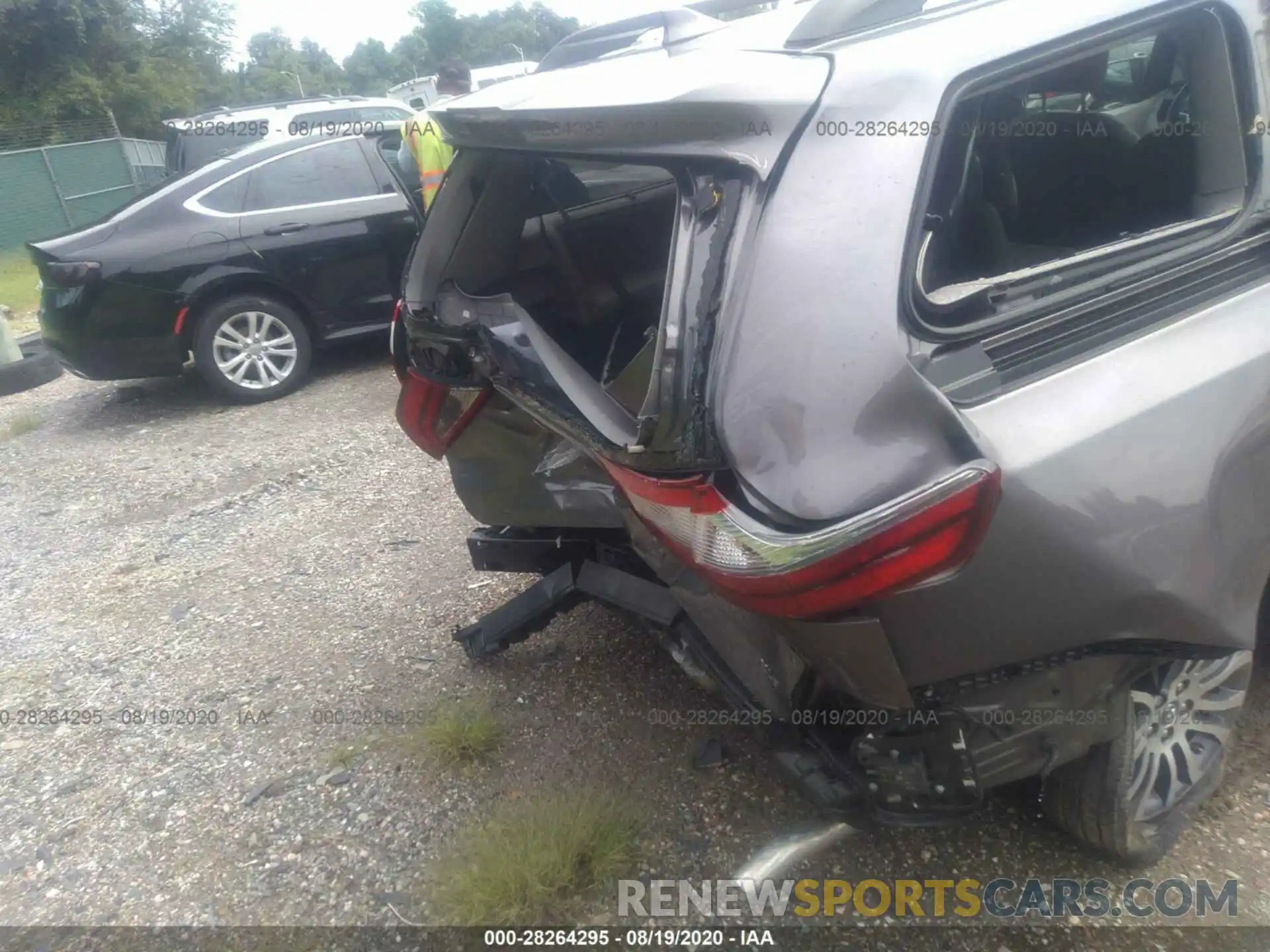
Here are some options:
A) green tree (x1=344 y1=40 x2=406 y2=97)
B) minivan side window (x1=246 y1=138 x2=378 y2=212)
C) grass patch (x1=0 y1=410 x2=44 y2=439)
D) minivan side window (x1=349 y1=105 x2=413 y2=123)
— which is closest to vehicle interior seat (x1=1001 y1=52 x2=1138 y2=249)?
minivan side window (x1=246 y1=138 x2=378 y2=212)

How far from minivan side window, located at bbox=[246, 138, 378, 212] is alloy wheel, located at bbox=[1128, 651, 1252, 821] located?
5.73m

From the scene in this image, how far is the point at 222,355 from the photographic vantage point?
19.9ft

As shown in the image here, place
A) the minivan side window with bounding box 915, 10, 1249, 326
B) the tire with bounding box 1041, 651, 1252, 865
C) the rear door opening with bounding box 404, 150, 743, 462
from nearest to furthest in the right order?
1. the rear door opening with bounding box 404, 150, 743, 462
2. the minivan side window with bounding box 915, 10, 1249, 326
3. the tire with bounding box 1041, 651, 1252, 865

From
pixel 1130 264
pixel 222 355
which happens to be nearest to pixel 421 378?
pixel 1130 264

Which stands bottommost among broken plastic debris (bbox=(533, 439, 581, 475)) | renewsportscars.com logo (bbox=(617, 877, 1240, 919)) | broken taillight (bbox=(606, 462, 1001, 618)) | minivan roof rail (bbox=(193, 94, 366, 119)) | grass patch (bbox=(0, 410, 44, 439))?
grass patch (bbox=(0, 410, 44, 439))

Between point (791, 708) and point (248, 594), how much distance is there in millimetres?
2721

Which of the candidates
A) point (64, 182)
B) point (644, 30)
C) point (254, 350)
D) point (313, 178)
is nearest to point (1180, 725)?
point (644, 30)

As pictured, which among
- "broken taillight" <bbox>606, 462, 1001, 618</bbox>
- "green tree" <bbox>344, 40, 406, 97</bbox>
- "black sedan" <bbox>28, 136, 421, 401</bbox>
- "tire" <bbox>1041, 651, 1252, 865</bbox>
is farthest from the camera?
"green tree" <bbox>344, 40, 406, 97</bbox>

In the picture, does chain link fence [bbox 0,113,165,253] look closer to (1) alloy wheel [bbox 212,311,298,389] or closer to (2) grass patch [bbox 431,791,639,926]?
(1) alloy wheel [bbox 212,311,298,389]

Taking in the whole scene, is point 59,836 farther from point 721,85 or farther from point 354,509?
point 721,85

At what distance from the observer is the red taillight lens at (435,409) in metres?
2.63

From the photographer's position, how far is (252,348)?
6117 millimetres

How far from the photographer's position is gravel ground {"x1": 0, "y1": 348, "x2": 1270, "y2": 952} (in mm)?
2242

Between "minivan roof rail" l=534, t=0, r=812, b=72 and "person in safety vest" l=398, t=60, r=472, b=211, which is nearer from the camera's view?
"minivan roof rail" l=534, t=0, r=812, b=72
